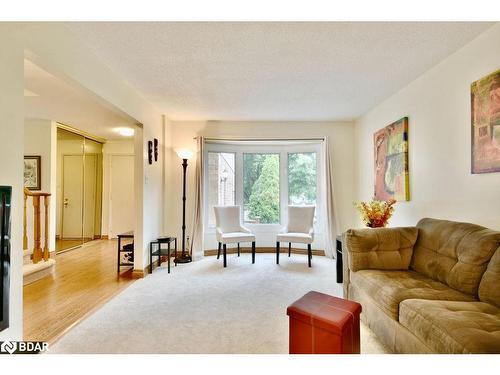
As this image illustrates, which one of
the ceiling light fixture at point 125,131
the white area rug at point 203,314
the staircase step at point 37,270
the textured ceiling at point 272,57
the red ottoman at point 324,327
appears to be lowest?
the white area rug at point 203,314

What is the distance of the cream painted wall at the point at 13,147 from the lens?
158 centimetres

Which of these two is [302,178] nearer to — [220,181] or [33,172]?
[220,181]

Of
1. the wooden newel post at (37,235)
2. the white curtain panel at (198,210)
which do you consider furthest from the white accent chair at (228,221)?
the wooden newel post at (37,235)

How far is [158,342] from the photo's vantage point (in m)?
2.08

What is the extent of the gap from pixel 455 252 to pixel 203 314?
2.18m

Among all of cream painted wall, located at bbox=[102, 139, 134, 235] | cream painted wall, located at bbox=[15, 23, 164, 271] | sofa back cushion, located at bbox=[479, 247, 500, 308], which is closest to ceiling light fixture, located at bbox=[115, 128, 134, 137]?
cream painted wall, located at bbox=[102, 139, 134, 235]

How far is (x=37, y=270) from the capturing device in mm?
3607

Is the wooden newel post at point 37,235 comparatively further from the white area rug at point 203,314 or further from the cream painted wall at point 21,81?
the cream painted wall at point 21,81

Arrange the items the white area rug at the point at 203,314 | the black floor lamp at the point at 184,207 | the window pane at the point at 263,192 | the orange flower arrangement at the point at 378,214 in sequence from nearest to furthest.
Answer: the white area rug at the point at 203,314
the orange flower arrangement at the point at 378,214
the black floor lamp at the point at 184,207
the window pane at the point at 263,192

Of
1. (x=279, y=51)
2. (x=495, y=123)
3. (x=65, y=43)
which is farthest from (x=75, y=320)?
(x=495, y=123)

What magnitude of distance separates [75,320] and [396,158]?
388 centimetres

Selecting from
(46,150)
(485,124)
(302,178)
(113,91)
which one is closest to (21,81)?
(113,91)

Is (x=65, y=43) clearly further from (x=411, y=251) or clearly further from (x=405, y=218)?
(x=405, y=218)

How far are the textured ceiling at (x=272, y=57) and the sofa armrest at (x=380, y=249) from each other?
5.53ft
